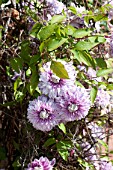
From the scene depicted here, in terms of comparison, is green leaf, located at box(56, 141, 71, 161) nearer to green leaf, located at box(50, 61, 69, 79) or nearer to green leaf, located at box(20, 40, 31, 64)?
green leaf, located at box(20, 40, 31, 64)

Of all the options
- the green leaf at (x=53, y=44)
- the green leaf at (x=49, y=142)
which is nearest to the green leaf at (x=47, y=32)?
the green leaf at (x=53, y=44)

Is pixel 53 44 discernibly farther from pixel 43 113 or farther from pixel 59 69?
pixel 43 113

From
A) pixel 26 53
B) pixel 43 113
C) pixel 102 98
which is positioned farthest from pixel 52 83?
pixel 102 98

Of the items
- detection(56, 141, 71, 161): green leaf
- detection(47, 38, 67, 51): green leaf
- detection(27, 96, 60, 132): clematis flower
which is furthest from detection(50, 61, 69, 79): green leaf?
detection(56, 141, 71, 161): green leaf

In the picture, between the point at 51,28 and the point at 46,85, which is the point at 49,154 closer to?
the point at 46,85

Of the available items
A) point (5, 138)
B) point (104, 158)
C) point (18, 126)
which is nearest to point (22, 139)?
point (18, 126)

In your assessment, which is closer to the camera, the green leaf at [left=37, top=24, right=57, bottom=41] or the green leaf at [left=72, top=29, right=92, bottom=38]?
the green leaf at [left=37, top=24, right=57, bottom=41]
